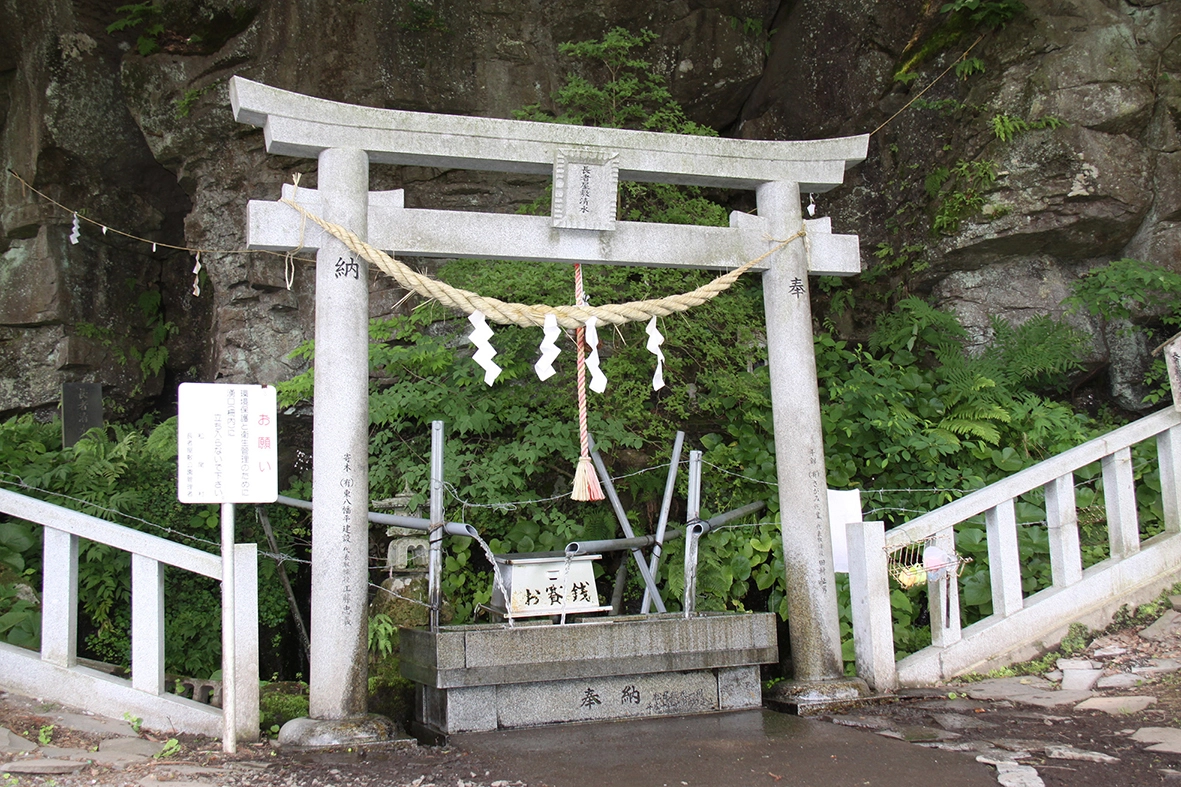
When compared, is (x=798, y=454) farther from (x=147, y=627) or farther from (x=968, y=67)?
(x=968, y=67)

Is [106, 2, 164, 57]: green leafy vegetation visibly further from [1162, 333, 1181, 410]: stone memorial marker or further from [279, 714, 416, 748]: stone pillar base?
[1162, 333, 1181, 410]: stone memorial marker

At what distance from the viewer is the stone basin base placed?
5527 millimetres

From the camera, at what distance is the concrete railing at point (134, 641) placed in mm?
5227

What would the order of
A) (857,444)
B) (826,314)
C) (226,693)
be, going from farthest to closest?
(826,314), (857,444), (226,693)

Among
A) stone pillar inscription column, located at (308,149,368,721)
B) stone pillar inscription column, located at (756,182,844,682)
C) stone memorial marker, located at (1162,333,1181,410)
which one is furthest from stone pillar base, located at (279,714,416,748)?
stone memorial marker, located at (1162,333,1181,410)

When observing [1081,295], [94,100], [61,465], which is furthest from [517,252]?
[94,100]

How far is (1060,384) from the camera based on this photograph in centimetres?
930

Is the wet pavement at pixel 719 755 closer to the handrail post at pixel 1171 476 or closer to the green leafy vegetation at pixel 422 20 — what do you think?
the handrail post at pixel 1171 476

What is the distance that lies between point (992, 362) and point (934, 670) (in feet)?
13.3

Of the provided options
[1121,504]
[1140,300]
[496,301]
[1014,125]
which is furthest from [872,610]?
[1014,125]

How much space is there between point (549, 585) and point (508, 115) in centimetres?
629

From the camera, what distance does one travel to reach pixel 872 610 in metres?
6.05

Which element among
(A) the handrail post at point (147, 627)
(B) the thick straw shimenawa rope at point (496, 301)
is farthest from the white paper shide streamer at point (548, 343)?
(A) the handrail post at point (147, 627)

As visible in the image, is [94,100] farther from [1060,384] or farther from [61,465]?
[1060,384]
